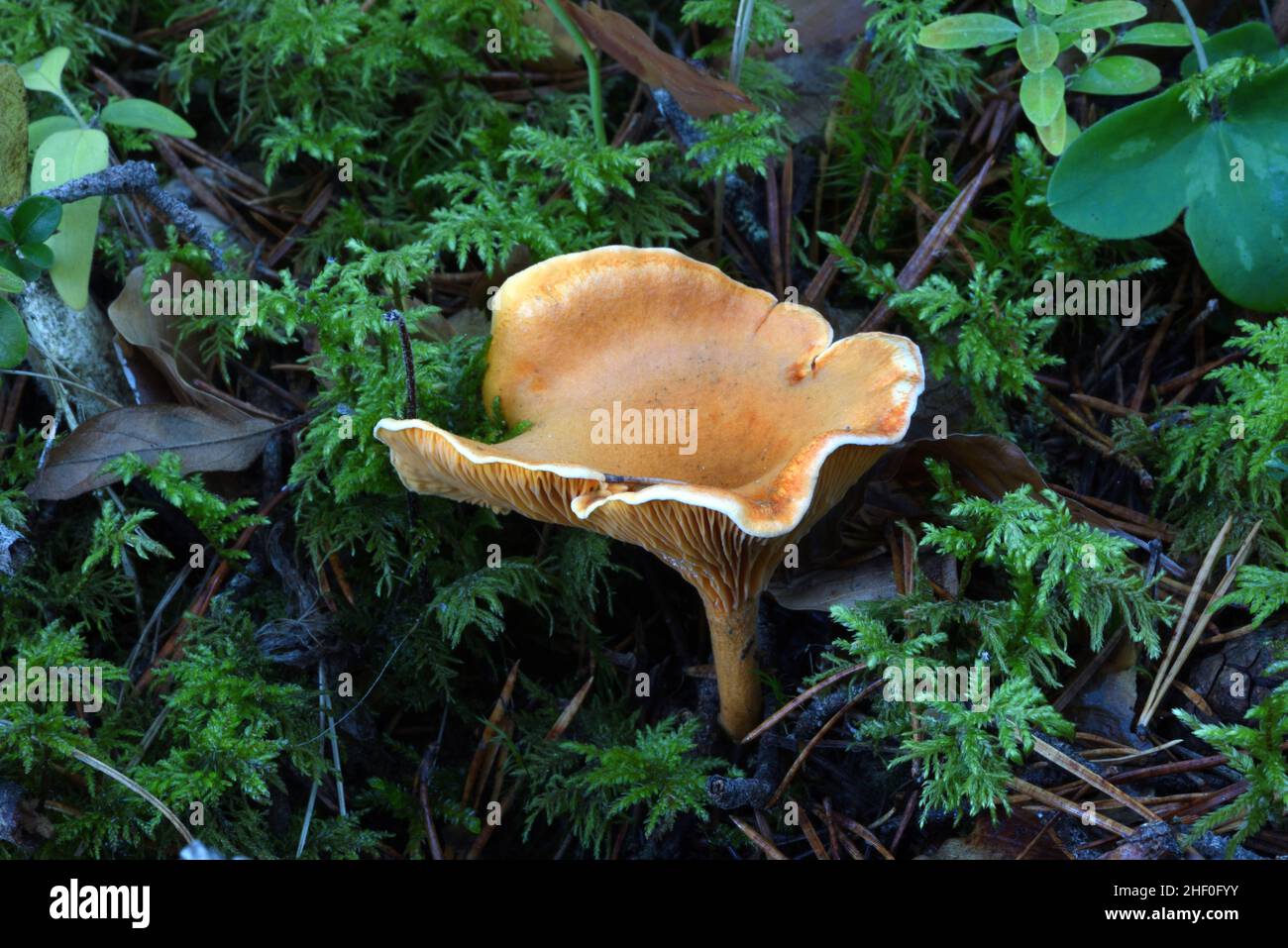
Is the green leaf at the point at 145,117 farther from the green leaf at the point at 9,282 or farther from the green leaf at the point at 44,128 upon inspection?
the green leaf at the point at 9,282

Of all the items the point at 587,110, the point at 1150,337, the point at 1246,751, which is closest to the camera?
the point at 1246,751

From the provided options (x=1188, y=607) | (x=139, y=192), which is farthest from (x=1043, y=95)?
(x=139, y=192)

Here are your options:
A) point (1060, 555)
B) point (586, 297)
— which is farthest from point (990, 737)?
point (586, 297)

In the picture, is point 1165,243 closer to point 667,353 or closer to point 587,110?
point 667,353

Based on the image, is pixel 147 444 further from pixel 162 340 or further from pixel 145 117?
pixel 145 117

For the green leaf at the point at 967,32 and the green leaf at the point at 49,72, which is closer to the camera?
the green leaf at the point at 967,32

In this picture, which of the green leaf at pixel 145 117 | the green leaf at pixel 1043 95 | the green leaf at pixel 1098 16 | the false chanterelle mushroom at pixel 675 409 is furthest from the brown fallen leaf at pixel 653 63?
the green leaf at pixel 145 117

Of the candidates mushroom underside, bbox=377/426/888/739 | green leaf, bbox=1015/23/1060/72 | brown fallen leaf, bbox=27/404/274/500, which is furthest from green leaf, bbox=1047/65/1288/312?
brown fallen leaf, bbox=27/404/274/500
